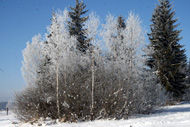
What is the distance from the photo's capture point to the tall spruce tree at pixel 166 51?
1892 centimetres

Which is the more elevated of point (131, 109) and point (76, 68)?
point (76, 68)

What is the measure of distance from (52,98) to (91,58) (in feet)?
10.5

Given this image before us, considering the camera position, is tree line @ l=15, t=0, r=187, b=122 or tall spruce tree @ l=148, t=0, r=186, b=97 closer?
tree line @ l=15, t=0, r=187, b=122

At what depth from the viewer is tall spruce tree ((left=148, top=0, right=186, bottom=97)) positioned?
18922 mm

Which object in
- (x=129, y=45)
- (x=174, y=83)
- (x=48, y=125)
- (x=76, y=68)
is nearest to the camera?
(x=48, y=125)

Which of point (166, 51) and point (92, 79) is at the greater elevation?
point (166, 51)

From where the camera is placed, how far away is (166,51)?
19125 mm

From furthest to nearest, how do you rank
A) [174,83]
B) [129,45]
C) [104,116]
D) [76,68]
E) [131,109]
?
[174,83] → [76,68] → [129,45] → [131,109] → [104,116]

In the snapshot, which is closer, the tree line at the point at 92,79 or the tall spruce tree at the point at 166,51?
the tree line at the point at 92,79

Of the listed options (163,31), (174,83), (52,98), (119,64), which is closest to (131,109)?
(119,64)

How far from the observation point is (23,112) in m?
11.4

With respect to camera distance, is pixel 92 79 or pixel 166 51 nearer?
pixel 92 79

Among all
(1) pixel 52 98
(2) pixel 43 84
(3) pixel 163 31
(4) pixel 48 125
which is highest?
(3) pixel 163 31

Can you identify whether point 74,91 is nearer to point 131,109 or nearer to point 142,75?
point 131,109
